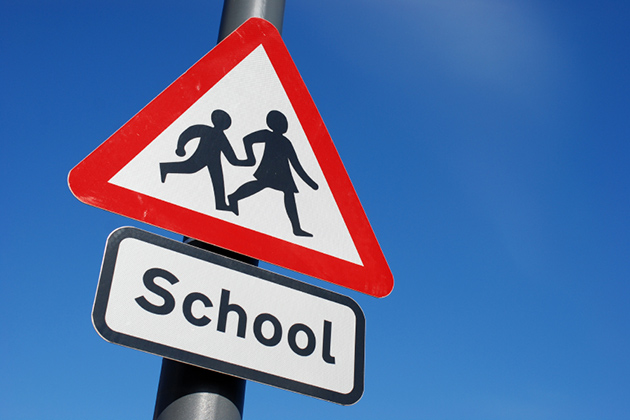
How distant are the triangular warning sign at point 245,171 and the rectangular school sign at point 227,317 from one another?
0.27ft

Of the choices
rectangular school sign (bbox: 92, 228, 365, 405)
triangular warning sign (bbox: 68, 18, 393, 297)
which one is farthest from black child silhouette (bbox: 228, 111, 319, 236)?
rectangular school sign (bbox: 92, 228, 365, 405)

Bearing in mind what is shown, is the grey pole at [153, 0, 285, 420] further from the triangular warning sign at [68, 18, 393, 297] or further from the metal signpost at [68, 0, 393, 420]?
the triangular warning sign at [68, 18, 393, 297]

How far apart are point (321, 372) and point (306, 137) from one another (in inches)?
24.9

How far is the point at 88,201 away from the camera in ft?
4.02

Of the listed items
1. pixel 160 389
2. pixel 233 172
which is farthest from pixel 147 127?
pixel 160 389

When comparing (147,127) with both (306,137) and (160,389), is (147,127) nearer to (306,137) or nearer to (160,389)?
(306,137)

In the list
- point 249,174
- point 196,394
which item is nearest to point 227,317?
point 196,394

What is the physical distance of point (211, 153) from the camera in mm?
1381

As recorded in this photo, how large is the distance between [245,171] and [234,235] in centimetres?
17

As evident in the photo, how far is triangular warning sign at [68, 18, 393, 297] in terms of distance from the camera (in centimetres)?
128

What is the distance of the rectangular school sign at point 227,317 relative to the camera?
1096 mm

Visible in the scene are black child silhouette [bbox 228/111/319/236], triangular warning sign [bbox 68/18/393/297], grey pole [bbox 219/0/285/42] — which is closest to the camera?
triangular warning sign [bbox 68/18/393/297]

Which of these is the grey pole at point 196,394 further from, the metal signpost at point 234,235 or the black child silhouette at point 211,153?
the black child silhouette at point 211,153

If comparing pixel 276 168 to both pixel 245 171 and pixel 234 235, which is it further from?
pixel 234 235
